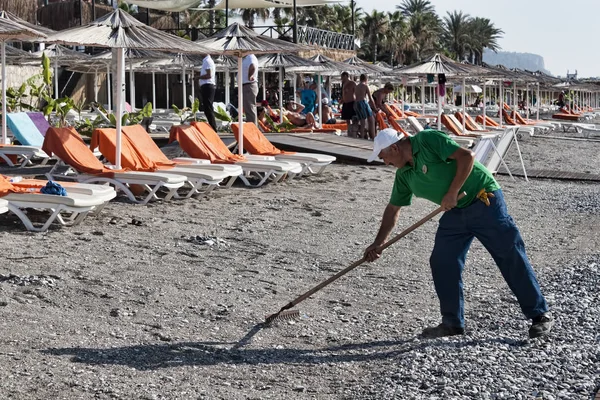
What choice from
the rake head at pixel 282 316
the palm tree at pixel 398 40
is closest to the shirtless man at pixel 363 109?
the rake head at pixel 282 316

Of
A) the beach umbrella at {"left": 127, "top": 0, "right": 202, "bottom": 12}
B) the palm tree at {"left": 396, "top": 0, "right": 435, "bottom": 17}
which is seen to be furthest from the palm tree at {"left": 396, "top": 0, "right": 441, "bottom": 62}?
the beach umbrella at {"left": 127, "top": 0, "right": 202, "bottom": 12}

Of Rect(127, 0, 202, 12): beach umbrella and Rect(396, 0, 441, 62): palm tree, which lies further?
Rect(396, 0, 441, 62): palm tree

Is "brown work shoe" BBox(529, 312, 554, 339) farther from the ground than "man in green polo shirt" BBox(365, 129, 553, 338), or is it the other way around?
"man in green polo shirt" BBox(365, 129, 553, 338)

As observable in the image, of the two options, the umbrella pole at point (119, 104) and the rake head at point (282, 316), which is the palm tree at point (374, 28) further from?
the rake head at point (282, 316)

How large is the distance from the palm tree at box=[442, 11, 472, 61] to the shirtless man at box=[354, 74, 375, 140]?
78.9m

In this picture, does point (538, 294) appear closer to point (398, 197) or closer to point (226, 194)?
point (398, 197)

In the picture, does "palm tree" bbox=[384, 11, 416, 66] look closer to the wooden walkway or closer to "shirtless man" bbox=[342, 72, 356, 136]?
"shirtless man" bbox=[342, 72, 356, 136]

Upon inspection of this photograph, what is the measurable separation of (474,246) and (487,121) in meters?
19.2

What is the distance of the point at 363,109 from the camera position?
759 inches

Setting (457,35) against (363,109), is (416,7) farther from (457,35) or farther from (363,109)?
(363,109)

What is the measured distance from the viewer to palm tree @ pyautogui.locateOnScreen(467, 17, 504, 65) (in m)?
98.0

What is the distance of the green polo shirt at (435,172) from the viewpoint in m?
5.13

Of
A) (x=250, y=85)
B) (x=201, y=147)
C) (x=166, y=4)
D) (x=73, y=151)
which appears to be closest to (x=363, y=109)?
(x=250, y=85)

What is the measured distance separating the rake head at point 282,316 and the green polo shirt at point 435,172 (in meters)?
1.20
